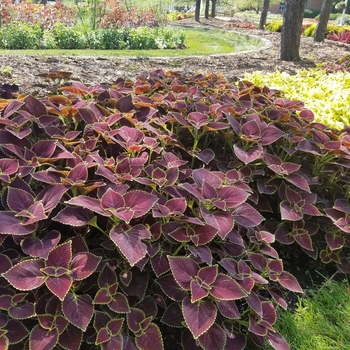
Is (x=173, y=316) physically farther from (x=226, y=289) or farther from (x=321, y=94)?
(x=321, y=94)

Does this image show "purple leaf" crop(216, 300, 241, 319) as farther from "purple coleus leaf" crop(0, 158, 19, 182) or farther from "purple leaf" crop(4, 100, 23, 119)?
"purple leaf" crop(4, 100, 23, 119)

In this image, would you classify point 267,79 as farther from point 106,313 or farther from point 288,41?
point 288,41

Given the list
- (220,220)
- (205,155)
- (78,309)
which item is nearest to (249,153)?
(205,155)

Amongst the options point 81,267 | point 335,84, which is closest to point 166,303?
point 81,267

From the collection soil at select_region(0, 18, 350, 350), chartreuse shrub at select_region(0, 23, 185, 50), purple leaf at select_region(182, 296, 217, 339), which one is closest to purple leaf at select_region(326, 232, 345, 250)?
purple leaf at select_region(182, 296, 217, 339)

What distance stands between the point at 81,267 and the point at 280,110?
1.41 meters

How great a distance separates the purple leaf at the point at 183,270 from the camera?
3.87ft

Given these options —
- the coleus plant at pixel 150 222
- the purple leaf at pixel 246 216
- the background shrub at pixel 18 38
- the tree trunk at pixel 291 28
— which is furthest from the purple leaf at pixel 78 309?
the background shrub at pixel 18 38

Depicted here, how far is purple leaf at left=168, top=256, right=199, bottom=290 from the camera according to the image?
1.18 meters

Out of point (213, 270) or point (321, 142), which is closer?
point (213, 270)

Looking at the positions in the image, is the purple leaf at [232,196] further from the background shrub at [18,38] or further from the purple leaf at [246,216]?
the background shrub at [18,38]

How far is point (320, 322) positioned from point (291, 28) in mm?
5920

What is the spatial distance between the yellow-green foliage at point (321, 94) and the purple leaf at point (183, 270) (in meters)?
1.62

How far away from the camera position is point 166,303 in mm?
1396
